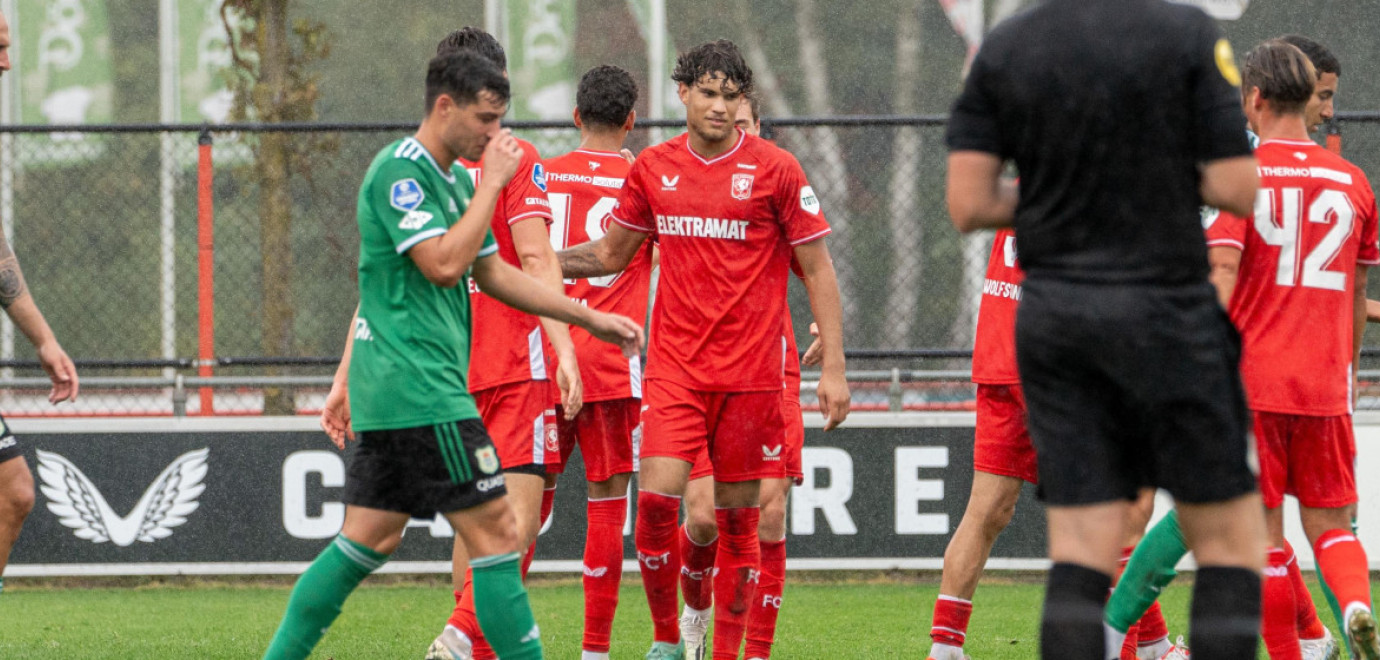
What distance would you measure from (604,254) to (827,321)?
2.82 feet

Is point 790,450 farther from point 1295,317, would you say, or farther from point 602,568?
point 1295,317

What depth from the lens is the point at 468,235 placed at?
12.5ft

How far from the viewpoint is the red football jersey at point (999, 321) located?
5090 mm

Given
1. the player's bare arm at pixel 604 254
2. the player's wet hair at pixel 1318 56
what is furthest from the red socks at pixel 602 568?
the player's wet hair at pixel 1318 56

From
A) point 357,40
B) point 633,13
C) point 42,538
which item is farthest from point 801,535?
point 357,40

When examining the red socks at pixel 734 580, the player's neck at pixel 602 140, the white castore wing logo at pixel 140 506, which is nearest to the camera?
the red socks at pixel 734 580

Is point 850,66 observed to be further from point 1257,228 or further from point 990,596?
point 1257,228

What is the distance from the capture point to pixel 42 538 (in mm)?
8508

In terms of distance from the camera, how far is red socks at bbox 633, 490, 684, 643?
5098 mm

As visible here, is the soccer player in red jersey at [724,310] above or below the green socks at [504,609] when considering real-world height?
above

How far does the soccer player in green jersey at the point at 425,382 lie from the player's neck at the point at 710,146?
1.26 meters

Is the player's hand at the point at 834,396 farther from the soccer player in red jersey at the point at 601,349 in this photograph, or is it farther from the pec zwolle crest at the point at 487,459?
the pec zwolle crest at the point at 487,459

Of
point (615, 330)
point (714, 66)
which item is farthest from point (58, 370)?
point (714, 66)

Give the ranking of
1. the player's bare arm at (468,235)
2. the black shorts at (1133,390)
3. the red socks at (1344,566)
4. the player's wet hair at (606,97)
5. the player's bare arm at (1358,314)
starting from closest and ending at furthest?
1. the black shorts at (1133,390)
2. the player's bare arm at (468,235)
3. the red socks at (1344,566)
4. the player's bare arm at (1358,314)
5. the player's wet hair at (606,97)
